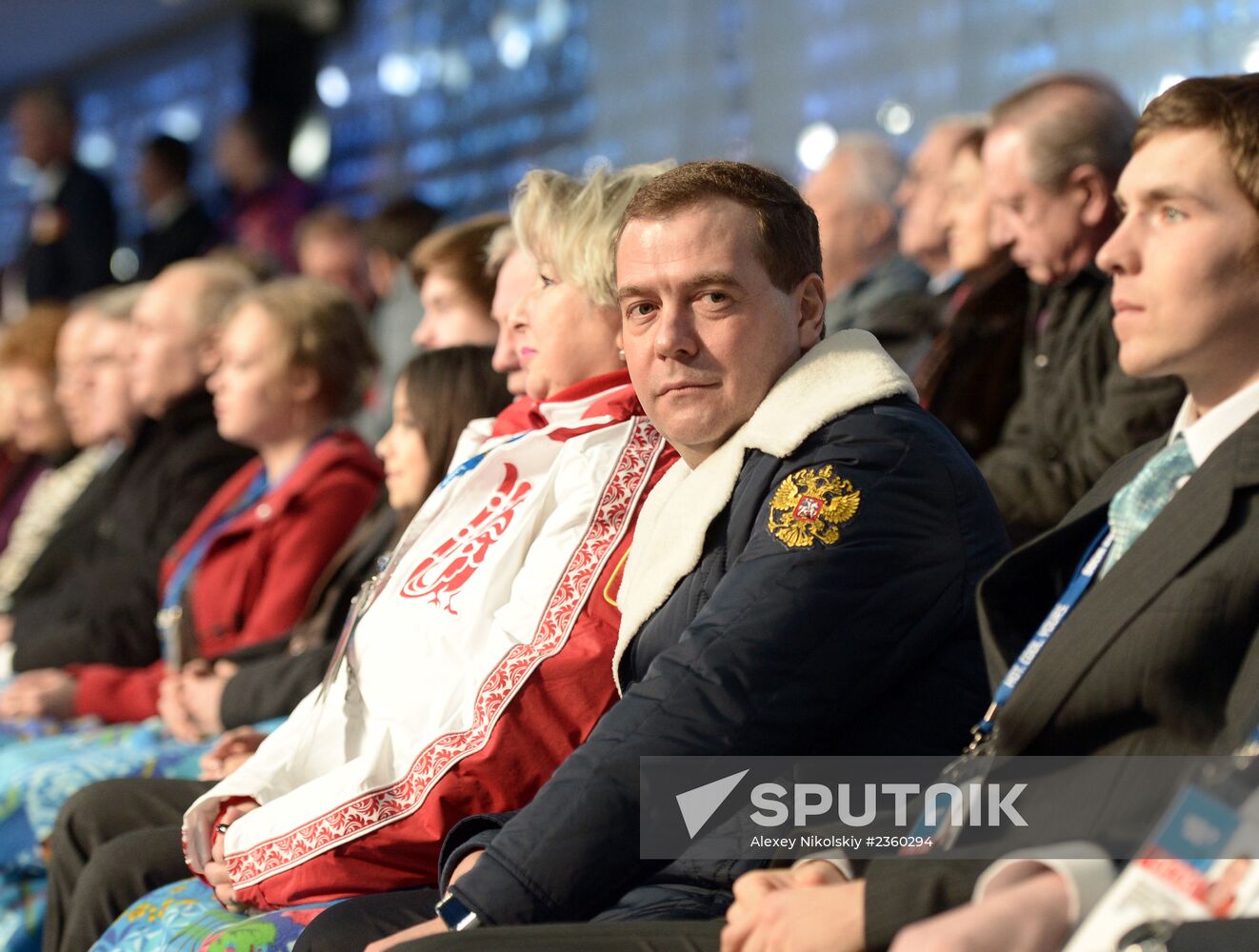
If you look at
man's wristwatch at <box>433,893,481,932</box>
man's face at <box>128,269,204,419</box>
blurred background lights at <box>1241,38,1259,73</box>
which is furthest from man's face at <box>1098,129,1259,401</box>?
man's face at <box>128,269,204,419</box>

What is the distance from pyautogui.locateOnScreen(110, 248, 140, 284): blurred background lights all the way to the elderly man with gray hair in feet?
14.4

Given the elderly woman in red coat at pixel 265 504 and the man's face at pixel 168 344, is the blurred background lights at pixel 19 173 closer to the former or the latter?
the man's face at pixel 168 344

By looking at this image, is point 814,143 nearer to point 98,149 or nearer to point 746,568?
point 746,568

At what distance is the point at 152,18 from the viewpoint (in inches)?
434

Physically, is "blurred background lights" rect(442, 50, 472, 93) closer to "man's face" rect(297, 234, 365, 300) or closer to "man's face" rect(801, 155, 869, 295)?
"man's face" rect(297, 234, 365, 300)

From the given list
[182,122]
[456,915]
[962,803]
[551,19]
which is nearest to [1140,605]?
[962,803]

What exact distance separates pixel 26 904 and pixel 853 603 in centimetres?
212

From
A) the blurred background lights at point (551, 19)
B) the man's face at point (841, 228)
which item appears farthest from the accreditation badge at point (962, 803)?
the blurred background lights at point (551, 19)

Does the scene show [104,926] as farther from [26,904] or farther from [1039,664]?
[1039,664]

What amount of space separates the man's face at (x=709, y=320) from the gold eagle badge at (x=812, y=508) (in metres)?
0.21

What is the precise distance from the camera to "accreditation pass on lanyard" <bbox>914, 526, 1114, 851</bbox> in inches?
69.2

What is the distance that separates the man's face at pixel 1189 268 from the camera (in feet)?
6.15

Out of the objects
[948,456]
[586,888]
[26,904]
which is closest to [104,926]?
[26,904]

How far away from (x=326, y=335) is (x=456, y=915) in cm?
242
